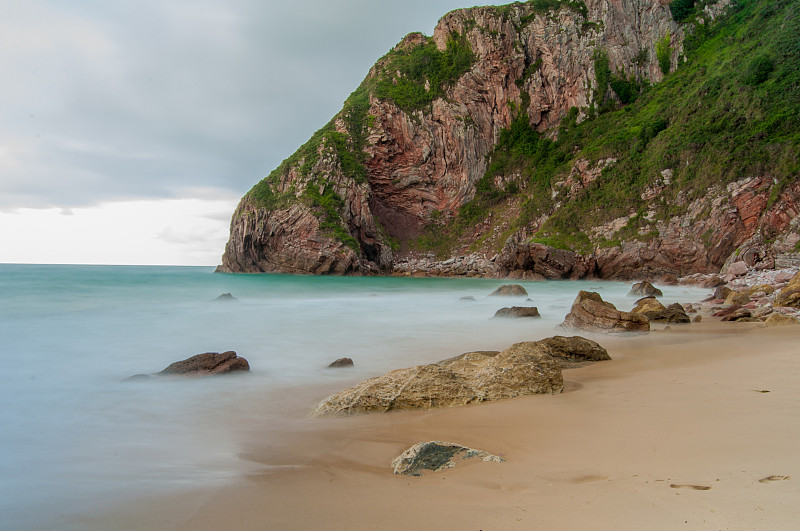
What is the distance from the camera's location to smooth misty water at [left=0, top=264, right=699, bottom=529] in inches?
121

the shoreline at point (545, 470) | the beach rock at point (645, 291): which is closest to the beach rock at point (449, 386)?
the shoreline at point (545, 470)

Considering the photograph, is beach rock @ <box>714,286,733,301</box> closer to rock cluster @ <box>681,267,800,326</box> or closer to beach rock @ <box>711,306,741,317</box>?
rock cluster @ <box>681,267,800,326</box>

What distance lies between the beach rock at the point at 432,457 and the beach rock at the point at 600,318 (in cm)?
754

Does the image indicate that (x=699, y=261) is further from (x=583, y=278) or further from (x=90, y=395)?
(x=90, y=395)

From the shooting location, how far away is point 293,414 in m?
4.78

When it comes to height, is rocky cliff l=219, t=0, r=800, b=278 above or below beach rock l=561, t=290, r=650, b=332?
above

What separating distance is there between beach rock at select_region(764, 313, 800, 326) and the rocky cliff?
85.7 ft

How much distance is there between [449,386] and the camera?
4.74 meters

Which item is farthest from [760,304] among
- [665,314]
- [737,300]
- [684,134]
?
[684,134]

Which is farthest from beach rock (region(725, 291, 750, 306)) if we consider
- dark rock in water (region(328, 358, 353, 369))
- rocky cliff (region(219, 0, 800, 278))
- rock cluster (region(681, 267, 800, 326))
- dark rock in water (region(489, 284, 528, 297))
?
rocky cliff (region(219, 0, 800, 278))

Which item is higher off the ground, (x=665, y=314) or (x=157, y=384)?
(x=665, y=314)

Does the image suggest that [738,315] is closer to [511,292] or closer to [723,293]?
[723,293]

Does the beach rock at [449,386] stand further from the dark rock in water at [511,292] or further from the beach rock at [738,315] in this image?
the dark rock in water at [511,292]

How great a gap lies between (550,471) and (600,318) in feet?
25.9
